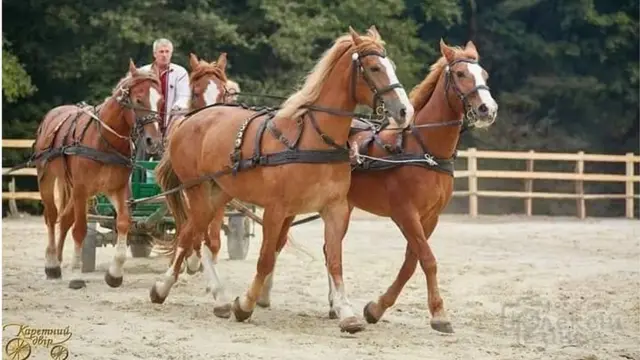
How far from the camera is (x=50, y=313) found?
7.91 m

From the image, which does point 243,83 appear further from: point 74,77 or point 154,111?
point 154,111

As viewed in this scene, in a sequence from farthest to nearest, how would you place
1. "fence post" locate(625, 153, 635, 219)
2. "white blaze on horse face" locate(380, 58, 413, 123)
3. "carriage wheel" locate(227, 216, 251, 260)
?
"fence post" locate(625, 153, 635, 219), "carriage wheel" locate(227, 216, 251, 260), "white blaze on horse face" locate(380, 58, 413, 123)

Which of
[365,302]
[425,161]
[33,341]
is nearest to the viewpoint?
[33,341]

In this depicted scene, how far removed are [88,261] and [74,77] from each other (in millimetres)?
12040

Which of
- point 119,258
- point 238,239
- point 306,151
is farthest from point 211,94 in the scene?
point 238,239

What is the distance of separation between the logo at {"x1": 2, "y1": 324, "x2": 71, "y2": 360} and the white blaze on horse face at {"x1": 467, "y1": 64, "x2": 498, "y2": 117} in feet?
9.95

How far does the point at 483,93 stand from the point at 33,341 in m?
3.28

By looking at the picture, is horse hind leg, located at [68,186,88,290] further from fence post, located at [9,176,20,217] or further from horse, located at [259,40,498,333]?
fence post, located at [9,176,20,217]

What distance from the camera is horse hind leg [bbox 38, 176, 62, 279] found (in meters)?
10.2

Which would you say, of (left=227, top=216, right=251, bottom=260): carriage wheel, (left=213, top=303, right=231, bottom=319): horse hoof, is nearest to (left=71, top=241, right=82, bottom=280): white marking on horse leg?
(left=213, top=303, right=231, bottom=319): horse hoof

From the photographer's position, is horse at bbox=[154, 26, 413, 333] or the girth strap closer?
horse at bbox=[154, 26, 413, 333]

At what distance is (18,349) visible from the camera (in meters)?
6.16

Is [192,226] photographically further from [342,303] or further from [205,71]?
[342,303]

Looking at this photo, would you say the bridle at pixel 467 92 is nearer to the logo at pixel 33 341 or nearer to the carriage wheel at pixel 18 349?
the logo at pixel 33 341
